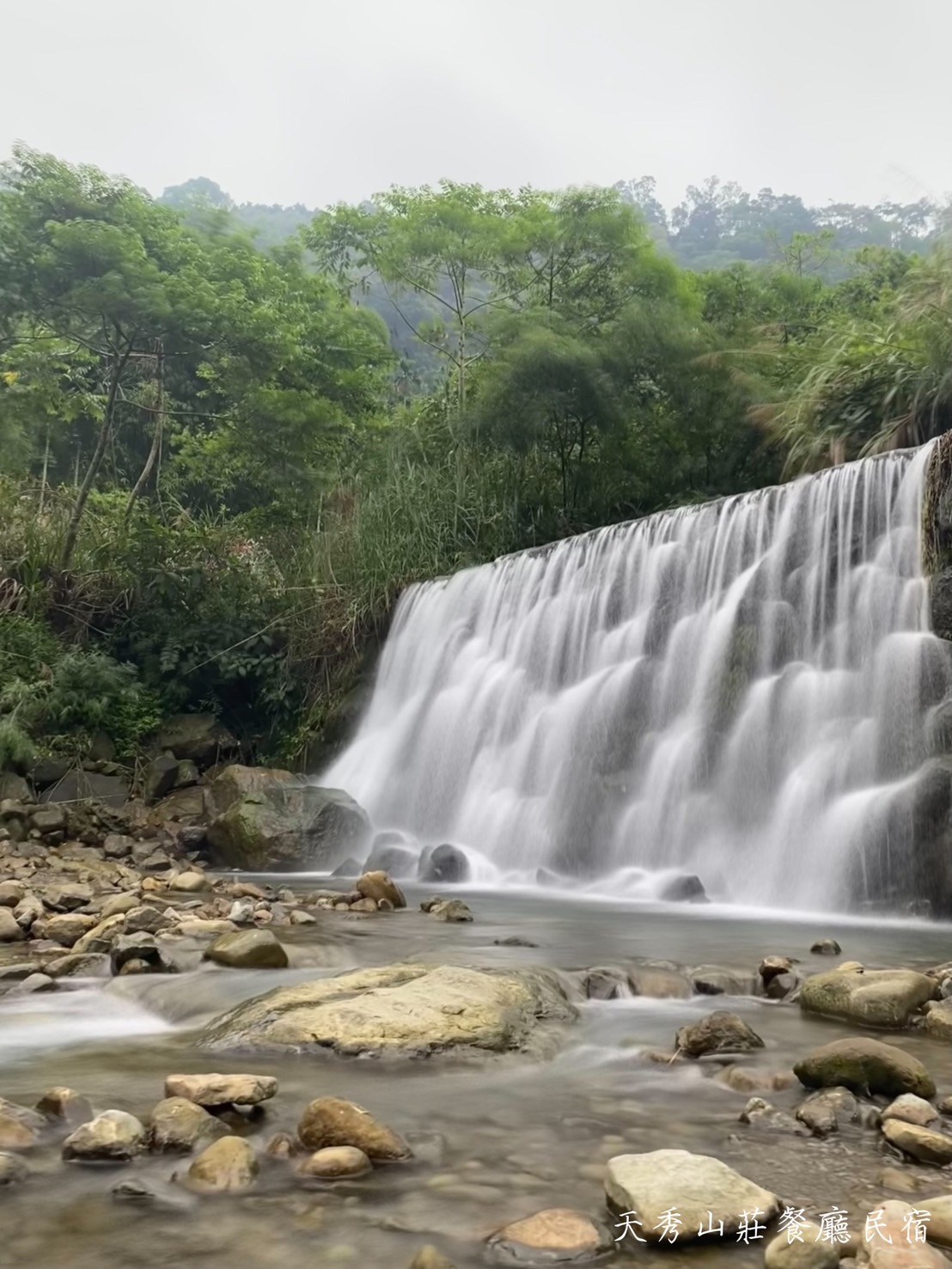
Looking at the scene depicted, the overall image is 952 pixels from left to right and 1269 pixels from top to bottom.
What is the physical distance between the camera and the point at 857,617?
8055 millimetres

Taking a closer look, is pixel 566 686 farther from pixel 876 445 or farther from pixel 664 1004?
pixel 664 1004

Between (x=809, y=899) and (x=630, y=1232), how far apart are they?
196 inches

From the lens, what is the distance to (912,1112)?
256 cm

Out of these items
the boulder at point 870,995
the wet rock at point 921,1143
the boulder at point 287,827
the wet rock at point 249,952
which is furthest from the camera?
the boulder at point 287,827

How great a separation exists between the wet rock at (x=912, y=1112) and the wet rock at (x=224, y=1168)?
1537 mm

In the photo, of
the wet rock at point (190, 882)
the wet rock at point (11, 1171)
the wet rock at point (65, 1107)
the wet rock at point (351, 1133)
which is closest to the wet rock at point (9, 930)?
the wet rock at point (190, 882)

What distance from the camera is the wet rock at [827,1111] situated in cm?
257

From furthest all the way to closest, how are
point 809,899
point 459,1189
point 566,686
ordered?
point 566,686 < point 809,899 < point 459,1189

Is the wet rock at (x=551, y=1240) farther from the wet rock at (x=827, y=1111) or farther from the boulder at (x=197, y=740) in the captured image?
the boulder at (x=197, y=740)

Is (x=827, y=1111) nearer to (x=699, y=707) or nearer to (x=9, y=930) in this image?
(x=9, y=930)

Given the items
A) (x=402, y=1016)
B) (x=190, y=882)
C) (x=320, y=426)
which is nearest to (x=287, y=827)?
(x=190, y=882)

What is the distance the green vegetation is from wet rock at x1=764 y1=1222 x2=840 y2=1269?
32.7 ft

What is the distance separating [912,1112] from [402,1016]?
5.18 feet

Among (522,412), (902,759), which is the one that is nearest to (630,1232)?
(902,759)
